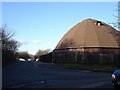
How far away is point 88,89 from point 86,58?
5684 cm

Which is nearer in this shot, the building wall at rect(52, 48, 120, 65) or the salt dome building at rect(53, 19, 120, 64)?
the building wall at rect(52, 48, 120, 65)

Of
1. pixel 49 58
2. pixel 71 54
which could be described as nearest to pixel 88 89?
pixel 71 54

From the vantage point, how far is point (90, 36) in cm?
8538

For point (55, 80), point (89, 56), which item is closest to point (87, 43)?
point (89, 56)

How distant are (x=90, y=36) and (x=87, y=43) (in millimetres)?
3088

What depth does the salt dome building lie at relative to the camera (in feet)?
255

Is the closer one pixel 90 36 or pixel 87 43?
pixel 87 43

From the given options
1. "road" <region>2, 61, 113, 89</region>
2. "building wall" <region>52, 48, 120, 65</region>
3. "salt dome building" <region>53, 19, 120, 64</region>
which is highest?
"salt dome building" <region>53, 19, 120, 64</region>

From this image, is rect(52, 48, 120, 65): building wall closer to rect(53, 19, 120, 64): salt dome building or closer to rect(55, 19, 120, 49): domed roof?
rect(53, 19, 120, 64): salt dome building

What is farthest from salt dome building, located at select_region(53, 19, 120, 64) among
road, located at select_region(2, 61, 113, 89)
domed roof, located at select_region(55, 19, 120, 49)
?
road, located at select_region(2, 61, 113, 89)

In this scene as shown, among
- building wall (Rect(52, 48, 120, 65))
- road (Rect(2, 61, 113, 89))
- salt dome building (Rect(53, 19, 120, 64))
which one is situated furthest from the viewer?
salt dome building (Rect(53, 19, 120, 64))

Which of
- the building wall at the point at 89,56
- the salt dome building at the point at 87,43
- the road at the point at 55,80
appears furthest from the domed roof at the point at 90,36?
the road at the point at 55,80

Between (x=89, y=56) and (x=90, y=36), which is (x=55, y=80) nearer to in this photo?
(x=89, y=56)

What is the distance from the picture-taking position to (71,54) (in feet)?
252
